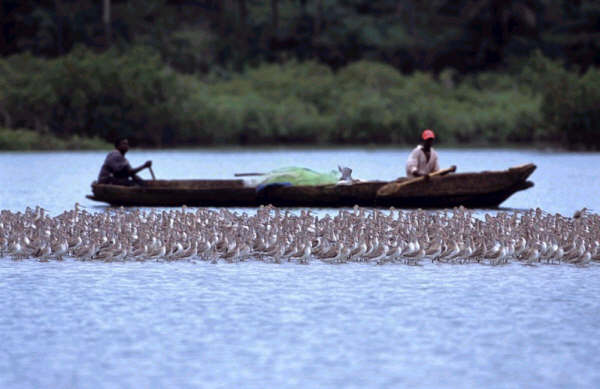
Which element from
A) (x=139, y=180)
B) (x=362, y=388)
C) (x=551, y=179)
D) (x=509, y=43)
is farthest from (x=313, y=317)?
(x=509, y=43)

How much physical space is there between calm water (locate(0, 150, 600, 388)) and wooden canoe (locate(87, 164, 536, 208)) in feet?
24.7

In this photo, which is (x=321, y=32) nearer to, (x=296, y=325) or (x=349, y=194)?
(x=349, y=194)

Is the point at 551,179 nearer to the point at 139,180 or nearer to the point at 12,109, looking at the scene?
the point at 139,180

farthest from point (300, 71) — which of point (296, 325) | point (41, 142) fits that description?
point (296, 325)

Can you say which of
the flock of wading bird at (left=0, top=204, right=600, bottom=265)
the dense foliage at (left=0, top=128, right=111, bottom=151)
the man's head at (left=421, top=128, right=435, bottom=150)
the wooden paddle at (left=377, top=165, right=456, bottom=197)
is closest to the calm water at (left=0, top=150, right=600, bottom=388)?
the flock of wading bird at (left=0, top=204, right=600, bottom=265)

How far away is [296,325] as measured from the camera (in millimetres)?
11797

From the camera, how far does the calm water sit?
9.80 m

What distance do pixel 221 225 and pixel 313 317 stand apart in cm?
549

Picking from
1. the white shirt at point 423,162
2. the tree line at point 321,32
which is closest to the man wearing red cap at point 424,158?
the white shirt at point 423,162

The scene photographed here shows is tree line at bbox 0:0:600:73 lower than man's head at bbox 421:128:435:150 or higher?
higher

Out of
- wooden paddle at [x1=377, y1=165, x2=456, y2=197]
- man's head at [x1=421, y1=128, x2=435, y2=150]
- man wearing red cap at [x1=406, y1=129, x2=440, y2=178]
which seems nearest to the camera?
wooden paddle at [x1=377, y1=165, x2=456, y2=197]

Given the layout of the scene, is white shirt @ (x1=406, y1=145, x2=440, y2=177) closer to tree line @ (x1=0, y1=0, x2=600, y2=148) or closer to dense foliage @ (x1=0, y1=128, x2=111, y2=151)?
tree line @ (x1=0, y1=0, x2=600, y2=148)

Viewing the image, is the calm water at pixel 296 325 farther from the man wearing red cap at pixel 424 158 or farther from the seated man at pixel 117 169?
the seated man at pixel 117 169

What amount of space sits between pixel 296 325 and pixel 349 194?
39.6ft
